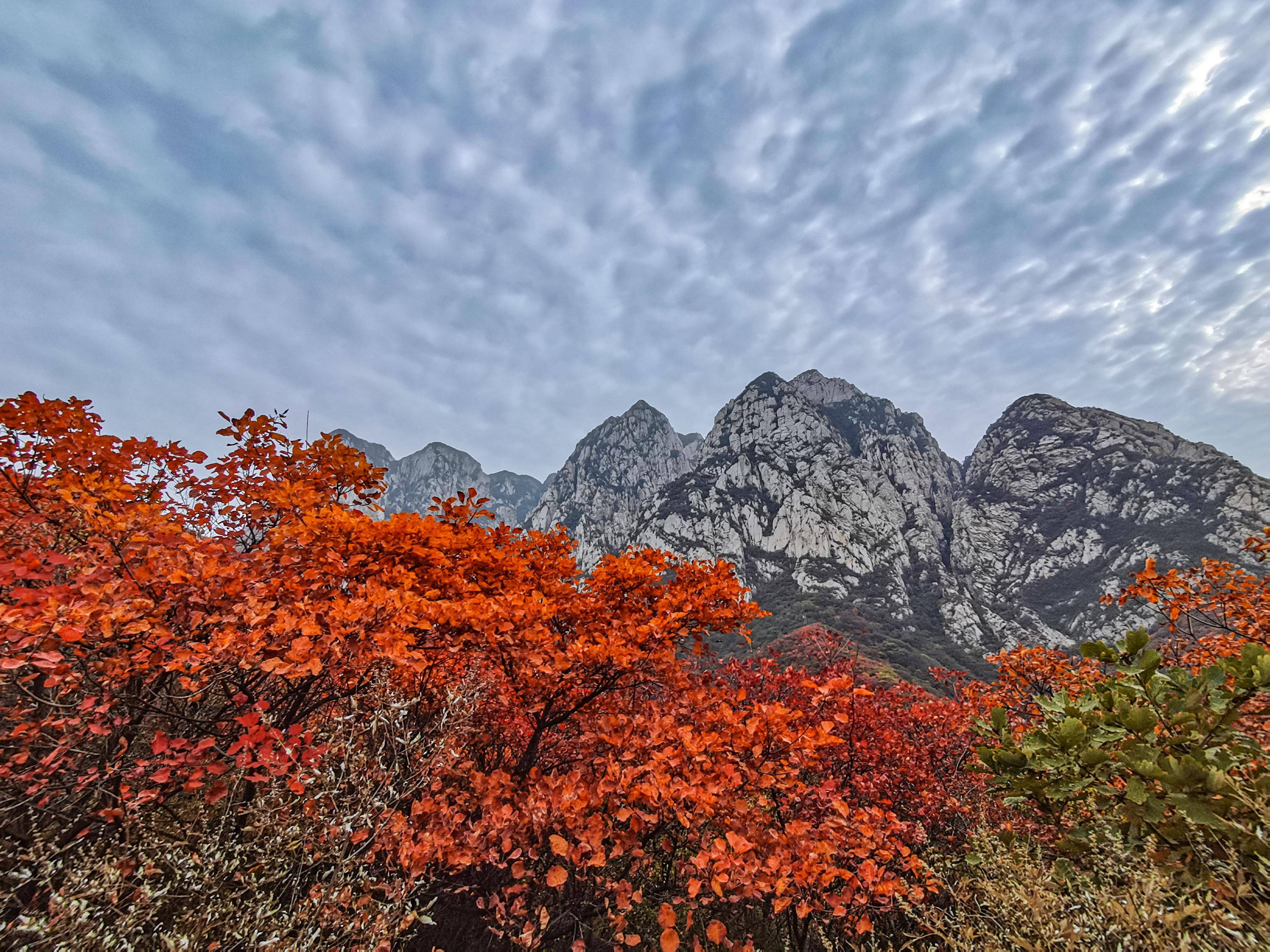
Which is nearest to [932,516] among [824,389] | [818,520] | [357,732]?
[818,520]

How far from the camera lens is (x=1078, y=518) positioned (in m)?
115

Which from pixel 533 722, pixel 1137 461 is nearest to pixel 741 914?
pixel 533 722

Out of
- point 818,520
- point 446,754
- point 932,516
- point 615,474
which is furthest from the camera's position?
point 615,474

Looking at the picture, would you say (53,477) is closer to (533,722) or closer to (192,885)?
(192,885)

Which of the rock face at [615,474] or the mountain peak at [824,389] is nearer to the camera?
the rock face at [615,474]

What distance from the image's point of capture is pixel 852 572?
10750cm

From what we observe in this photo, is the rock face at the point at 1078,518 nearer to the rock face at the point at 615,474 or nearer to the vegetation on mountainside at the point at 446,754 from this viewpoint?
the rock face at the point at 615,474

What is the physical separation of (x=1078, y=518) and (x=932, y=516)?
100 feet

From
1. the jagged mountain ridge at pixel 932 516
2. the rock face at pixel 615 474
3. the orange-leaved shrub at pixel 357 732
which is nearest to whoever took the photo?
the orange-leaved shrub at pixel 357 732

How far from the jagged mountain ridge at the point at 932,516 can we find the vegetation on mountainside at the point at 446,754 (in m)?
78.1

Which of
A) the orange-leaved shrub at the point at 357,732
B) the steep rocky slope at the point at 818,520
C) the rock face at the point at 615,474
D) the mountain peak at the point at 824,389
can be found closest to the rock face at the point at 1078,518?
the steep rocky slope at the point at 818,520

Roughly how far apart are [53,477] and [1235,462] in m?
178

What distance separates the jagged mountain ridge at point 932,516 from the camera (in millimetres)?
95000

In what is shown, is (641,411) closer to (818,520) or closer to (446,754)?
(818,520)
